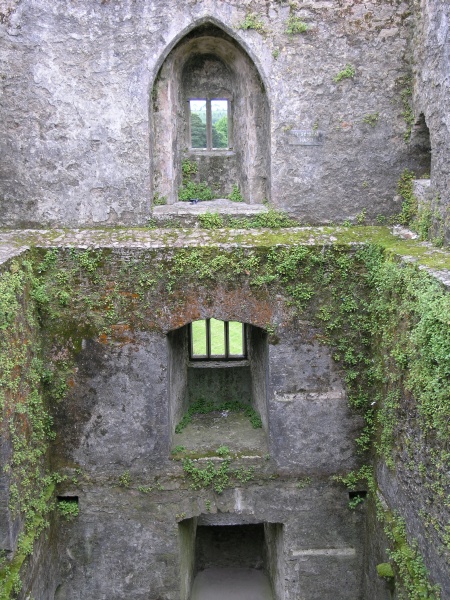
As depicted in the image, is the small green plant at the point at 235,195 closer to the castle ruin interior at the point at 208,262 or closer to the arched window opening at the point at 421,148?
the castle ruin interior at the point at 208,262

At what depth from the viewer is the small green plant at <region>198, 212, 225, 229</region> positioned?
272 inches

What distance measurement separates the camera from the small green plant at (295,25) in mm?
6566

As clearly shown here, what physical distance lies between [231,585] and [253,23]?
7.34 metres

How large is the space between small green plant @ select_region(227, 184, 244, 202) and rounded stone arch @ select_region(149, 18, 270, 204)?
0.20ft

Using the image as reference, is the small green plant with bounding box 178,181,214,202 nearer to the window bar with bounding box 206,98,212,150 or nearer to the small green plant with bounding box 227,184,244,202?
the small green plant with bounding box 227,184,244,202

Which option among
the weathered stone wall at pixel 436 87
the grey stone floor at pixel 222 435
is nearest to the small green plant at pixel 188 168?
the weathered stone wall at pixel 436 87

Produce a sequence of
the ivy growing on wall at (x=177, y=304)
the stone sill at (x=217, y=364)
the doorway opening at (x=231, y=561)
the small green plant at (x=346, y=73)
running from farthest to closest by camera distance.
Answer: the stone sill at (x=217, y=364) < the doorway opening at (x=231, y=561) < the small green plant at (x=346, y=73) < the ivy growing on wall at (x=177, y=304)

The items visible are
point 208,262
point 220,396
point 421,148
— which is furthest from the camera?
point 220,396

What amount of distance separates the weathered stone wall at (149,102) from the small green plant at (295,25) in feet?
0.16

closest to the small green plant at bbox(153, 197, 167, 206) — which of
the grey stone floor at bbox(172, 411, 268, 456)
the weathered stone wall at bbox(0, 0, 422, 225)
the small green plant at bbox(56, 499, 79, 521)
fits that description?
the weathered stone wall at bbox(0, 0, 422, 225)

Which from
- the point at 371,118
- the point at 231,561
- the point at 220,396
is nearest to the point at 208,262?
the point at 371,118

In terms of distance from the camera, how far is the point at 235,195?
759 cm

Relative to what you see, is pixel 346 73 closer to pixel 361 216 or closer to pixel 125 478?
pixel 361 216

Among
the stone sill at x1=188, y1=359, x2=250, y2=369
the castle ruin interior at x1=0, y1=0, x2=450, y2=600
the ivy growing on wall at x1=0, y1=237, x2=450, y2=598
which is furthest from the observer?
the stone sill at x1=188, y1=359, x2=250, y2=369
